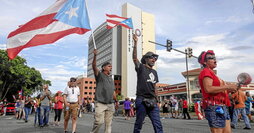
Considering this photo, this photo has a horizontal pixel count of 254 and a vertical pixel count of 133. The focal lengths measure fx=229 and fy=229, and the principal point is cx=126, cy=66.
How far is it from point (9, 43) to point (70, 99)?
8.11ft

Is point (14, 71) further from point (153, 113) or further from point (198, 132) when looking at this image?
point (153, 113)

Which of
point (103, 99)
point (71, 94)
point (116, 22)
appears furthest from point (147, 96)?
point (116, 22)

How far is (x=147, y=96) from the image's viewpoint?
440 cm

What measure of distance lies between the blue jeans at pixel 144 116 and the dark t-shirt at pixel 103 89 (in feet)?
3.75

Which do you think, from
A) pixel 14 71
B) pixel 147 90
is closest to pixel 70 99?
pixel 147 90

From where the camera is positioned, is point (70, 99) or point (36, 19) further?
point (70, 99)

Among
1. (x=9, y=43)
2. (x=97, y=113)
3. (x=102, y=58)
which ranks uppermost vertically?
(x=102, y=58)

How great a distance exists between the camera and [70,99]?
744 cm

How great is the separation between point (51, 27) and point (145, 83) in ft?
11.3

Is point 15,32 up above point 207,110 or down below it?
above

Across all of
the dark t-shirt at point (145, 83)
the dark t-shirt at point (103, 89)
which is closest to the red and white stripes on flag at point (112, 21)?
the dark t-shirt at point (103, 89)

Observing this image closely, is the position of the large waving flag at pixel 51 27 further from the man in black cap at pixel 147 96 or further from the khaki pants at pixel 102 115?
the man in black cap at pixel 147 96

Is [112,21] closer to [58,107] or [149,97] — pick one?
[58,107]

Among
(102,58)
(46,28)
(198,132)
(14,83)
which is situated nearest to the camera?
(46,28)
